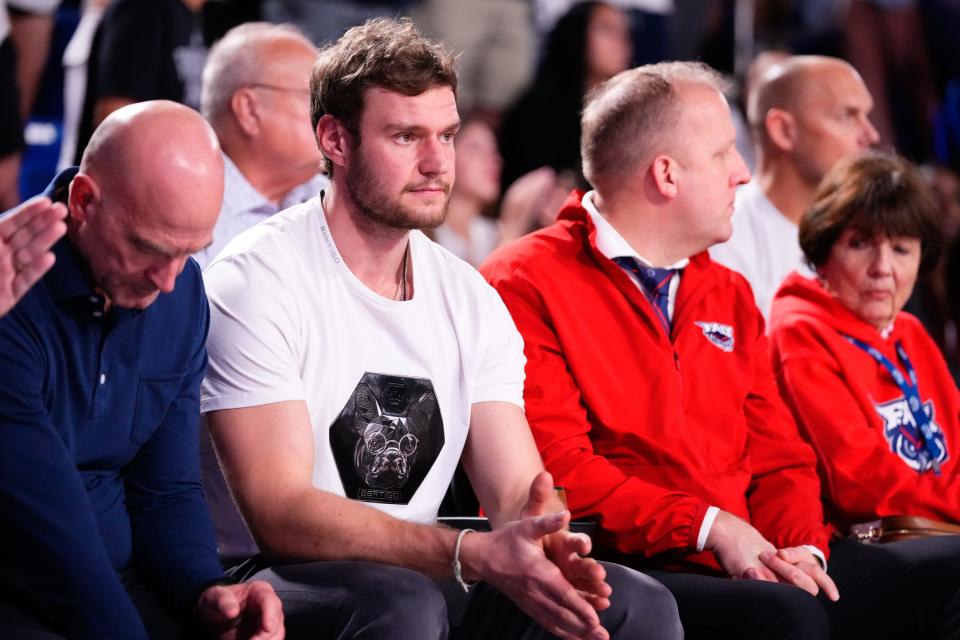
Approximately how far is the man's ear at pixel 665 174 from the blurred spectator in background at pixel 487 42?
312cm

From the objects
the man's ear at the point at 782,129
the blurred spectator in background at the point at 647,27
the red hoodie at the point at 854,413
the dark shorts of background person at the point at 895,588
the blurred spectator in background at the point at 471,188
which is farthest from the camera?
the blurred spectator in background at the point at 647,27

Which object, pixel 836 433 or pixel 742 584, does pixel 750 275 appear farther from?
pixel 742 584

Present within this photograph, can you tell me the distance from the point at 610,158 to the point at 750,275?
1087 mm

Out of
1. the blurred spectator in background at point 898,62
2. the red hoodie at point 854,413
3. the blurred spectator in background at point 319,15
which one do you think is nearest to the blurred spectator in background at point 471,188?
the blurred spectator in background at point 319,15

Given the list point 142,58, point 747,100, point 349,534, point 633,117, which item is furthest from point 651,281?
point 747,100

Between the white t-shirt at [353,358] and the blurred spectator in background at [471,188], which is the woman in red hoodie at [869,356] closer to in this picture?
the white t-shirt at [353,358]

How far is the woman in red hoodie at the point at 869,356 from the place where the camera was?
302 cm

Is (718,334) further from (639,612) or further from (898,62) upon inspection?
(898,62)

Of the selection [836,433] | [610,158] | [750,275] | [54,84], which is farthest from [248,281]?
[54,84]

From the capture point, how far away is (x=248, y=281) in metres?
2.33

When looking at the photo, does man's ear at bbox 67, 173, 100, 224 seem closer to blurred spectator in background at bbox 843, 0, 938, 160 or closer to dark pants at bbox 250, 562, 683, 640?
dark pants at bbox 250, 562, 683, 640

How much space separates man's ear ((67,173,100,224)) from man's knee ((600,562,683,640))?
1047 mm

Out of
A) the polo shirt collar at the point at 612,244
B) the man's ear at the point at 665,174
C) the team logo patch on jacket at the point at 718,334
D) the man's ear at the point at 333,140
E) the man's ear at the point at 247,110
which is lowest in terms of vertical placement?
the team logo patch on jacket at the point at 718,334

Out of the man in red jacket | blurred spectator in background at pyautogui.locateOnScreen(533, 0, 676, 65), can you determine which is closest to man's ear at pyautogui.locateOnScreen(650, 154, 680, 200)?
the man in red jacket
